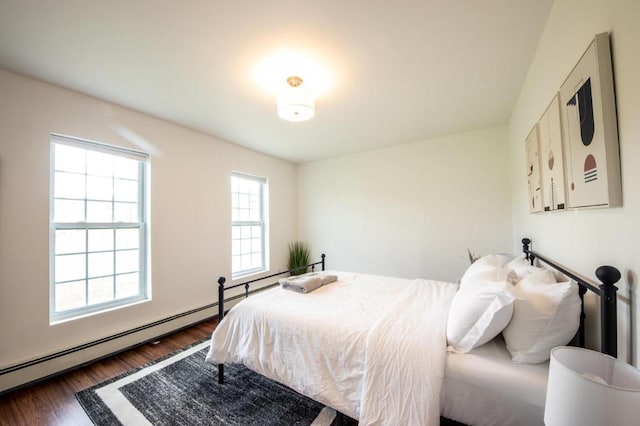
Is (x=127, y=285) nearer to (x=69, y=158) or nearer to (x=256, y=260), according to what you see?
(x=69, y=158)

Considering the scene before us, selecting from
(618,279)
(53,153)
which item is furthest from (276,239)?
(618,279)

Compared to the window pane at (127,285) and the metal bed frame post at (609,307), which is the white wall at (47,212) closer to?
the window pane at (127,285)

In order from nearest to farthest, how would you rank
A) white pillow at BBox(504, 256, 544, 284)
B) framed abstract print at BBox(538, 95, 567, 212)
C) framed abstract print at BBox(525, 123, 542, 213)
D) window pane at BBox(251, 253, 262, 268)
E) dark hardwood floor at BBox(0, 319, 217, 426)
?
framed abstract print at BBox(538, 95, 567, 212), white pillow at BBox(504, 256, 544, 284), dark hardwood floor at BBox(0, 319, 217, 426), framed abstract print at BBox(525, 123, 542, 213), window pane at BBox(251, 253, 262, 268)

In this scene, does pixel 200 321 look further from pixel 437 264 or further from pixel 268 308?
pixel 437 264

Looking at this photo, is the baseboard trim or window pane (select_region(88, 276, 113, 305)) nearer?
the baseboard trim

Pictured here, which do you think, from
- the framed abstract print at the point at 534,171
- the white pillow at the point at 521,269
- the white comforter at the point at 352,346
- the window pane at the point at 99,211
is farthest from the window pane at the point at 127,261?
the framed abstract print at the point at 534,171

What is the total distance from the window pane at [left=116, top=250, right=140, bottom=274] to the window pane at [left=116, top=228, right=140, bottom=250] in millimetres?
65

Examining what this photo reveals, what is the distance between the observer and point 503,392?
1089mm

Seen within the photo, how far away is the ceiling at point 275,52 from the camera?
1.42 m

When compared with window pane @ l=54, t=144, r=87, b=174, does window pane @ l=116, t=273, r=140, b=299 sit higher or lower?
lower

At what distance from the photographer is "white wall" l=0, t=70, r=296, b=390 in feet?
6.31

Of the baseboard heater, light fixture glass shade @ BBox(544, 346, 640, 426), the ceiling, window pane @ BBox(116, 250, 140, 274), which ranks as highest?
the ceiling

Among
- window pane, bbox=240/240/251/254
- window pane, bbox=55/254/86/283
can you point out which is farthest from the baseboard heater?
window pane, bbox=240/240/251/254

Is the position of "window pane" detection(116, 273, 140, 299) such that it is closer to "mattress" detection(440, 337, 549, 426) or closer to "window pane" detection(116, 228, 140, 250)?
"window pane" detection(116, 228, 140, 250)
